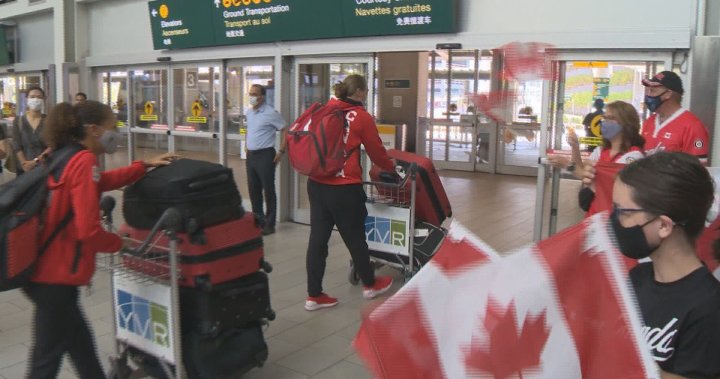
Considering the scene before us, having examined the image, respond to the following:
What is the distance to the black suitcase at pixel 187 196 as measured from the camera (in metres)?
2.85

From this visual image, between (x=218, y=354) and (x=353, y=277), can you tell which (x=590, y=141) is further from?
(x=218, y=354)

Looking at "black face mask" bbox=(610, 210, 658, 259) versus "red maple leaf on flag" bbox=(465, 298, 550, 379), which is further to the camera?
"black face mask" bbox=(610, 210, 658, 259)

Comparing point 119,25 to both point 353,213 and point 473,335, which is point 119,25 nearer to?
point 353,213

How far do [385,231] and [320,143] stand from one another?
116 centimetres

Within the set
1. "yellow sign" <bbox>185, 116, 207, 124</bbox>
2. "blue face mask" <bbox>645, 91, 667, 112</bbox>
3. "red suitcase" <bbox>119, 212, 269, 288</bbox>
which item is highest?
"blue face mask" <bbox>645, 91, 667, 112</bbox>

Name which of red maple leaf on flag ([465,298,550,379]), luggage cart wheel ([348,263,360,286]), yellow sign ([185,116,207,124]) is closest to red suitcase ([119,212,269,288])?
red maple leaf on flag ([465,298,550,379])

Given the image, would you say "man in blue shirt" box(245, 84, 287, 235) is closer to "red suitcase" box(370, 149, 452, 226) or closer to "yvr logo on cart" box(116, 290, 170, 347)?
"red suitcase" box(370, 149, 452, 226)

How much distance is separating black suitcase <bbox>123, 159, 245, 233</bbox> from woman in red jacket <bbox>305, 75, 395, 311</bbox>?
4.62 ft

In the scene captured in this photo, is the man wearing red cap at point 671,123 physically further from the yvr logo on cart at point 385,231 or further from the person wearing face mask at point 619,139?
the yvr logo on cart at point 385,231

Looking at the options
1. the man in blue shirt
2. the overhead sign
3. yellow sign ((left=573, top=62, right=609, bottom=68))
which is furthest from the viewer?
the man in blue shirt

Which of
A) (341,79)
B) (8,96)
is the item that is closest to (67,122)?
(341,79)

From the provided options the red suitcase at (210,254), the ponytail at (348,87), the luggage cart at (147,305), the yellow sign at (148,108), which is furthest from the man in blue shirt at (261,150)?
the red suitcase at (210,254)

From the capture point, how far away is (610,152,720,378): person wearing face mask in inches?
59.1

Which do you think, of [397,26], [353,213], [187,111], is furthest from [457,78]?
[353,213]
